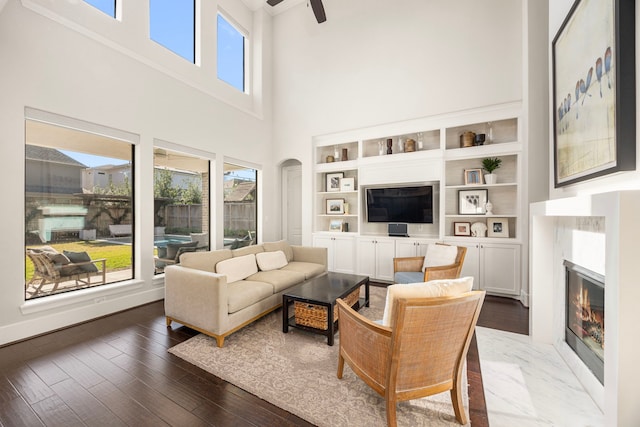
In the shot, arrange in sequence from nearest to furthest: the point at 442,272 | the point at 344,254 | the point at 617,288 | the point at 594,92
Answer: the point at 617,288 → the point at 594,92 → the point at 442,272 → the point at 344,254

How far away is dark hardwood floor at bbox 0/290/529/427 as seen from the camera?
1.71m

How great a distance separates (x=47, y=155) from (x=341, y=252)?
4521 millimetres

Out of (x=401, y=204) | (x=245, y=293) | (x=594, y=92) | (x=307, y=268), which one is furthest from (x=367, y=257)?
(x=594, y=92)

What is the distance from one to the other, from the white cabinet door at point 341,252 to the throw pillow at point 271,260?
4.65 ft

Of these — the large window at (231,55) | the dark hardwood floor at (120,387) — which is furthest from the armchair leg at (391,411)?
the large window at (231,55)

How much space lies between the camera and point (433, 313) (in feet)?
4.91

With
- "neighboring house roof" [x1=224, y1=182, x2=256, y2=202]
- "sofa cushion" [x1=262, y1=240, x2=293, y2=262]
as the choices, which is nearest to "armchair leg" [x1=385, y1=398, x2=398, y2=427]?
"sofa cushion" [x1=262, y1=240, x2=293, y2=262]

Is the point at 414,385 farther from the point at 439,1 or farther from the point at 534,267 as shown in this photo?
the point at 439,1

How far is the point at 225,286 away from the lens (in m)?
2.62

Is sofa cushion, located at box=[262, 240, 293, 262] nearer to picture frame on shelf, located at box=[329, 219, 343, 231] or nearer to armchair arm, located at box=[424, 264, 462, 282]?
picture frame on shelf, located at box=[329, 219, 343, 231]

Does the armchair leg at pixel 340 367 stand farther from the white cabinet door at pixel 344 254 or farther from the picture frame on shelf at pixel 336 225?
the picture frame on shelf at pixel 336 225

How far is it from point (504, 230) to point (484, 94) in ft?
7.17

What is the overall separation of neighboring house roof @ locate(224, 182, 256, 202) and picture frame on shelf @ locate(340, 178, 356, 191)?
2033 mm

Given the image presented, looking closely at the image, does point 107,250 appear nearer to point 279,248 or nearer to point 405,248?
point 279,248
